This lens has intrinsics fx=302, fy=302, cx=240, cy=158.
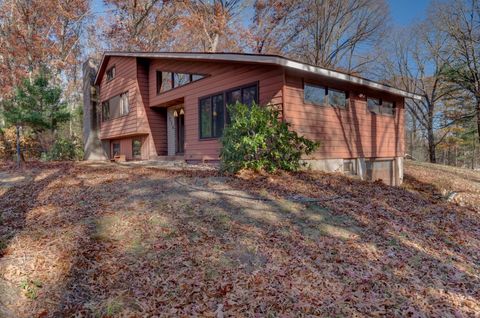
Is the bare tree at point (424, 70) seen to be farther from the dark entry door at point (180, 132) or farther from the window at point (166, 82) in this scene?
the window at point (166, 82)

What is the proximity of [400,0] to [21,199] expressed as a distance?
73.5 ft

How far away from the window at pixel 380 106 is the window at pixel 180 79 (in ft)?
23.2

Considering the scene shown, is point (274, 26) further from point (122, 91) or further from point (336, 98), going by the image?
point (336, 98)

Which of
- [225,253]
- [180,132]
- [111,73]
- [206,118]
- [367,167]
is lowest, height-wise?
[225,253]

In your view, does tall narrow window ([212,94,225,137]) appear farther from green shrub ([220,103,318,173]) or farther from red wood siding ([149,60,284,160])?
green shrub ([220,103,318,173])

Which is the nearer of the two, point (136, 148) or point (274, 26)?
point (136, 148)

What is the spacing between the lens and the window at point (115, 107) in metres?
14.5

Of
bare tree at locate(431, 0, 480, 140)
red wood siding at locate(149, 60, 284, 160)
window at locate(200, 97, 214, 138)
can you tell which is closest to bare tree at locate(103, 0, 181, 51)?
red wood siding at locate(149, 60, 284, 160)

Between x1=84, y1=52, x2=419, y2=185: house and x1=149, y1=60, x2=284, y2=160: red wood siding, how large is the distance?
1.1 inches

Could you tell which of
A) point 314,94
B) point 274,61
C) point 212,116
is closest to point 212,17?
point 212,116

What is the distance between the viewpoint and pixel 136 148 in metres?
14.7

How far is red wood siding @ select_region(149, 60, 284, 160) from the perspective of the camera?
8.58 meters

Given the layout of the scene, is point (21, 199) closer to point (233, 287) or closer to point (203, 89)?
point (233, 287)

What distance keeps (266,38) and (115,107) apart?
10.5 metres
